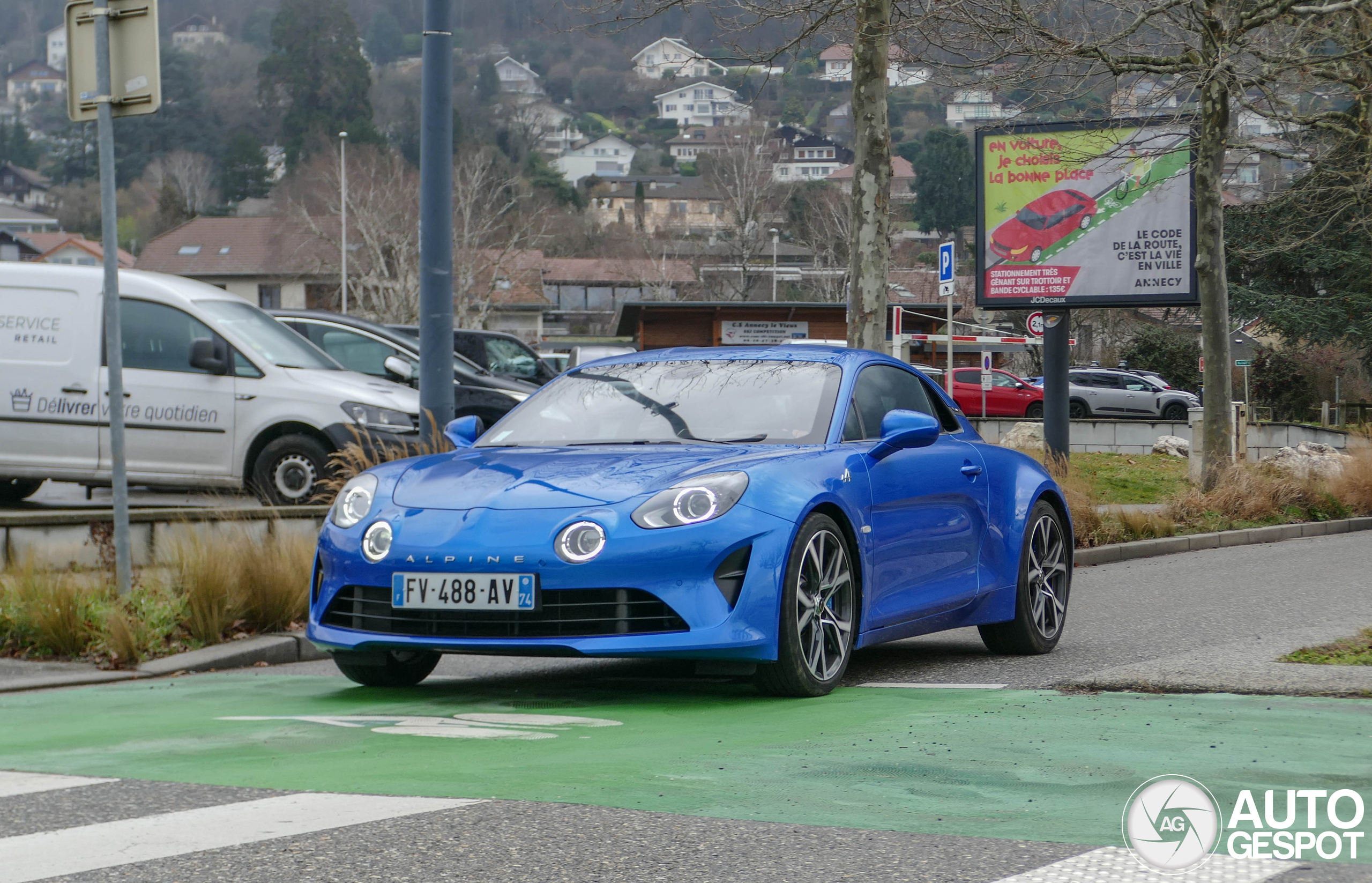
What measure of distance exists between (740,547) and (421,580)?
1157mm

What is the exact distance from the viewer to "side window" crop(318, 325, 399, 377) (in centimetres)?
1738

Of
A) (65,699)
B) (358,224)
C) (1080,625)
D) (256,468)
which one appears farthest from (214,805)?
(358,224)

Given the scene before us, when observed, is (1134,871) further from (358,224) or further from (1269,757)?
(358,224)

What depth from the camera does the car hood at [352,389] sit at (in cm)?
1245

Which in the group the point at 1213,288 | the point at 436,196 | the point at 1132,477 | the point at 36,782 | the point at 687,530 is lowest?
the point at 1132,477

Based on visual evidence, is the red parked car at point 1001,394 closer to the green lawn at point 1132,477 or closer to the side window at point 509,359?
the green lawn at point 1132,477

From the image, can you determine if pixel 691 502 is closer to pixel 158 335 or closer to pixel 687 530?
pixel 687 530

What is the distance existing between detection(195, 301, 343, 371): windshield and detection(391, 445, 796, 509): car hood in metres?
6.58

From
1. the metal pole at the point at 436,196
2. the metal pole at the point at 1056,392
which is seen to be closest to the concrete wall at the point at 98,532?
the metal pole at the point at 436,196

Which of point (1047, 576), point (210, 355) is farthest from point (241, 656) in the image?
point (210, 355)

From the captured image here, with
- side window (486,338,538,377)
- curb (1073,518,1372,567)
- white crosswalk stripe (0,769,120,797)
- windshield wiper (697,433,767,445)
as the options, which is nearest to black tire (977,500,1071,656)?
windshield wiper (697,433,767,445)

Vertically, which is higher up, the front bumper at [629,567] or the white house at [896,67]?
the white house at [896,67]

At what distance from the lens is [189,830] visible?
3918mm

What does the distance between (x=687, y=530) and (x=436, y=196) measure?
5.43 meters
